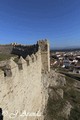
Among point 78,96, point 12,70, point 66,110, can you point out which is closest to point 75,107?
point 66,110

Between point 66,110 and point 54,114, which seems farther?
point 66,110

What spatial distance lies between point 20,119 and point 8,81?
8.90 ft

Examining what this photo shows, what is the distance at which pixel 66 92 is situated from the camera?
82.9 ft

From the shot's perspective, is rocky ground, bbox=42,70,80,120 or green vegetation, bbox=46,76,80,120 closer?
green vegetation, bbox=46,76,80,120

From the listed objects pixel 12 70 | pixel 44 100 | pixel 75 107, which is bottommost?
pixel 75 107

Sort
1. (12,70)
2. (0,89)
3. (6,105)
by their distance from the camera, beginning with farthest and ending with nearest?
1. (12,70)
2. (6,105)
3. (0,89)

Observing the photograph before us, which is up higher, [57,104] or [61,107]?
[57,104]

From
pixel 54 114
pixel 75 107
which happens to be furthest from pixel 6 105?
pixel 75 107

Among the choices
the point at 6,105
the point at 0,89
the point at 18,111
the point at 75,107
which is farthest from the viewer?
the point at 75,107

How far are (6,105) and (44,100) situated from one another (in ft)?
38.3

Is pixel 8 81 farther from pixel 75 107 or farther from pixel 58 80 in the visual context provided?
pixel 58 80

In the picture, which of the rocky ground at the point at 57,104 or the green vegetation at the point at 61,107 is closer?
the green vegetation at the point at 61,107

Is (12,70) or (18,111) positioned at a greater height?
(12,70)

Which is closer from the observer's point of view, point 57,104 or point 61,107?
point 61,107
